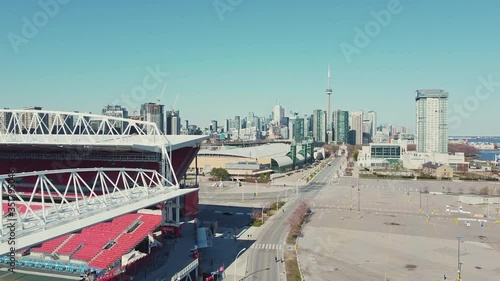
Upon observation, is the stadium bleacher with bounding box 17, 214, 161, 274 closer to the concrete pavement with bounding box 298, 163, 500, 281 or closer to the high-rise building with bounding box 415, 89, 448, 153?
the concrete pavement with bounding box 298, 163, 500, 281

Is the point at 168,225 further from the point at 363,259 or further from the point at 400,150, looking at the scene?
the point at 400,150

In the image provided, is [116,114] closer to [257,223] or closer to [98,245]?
[257,223]

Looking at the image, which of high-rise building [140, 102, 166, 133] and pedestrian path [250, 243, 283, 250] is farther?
high-rise building [140, 102, 166, 133]

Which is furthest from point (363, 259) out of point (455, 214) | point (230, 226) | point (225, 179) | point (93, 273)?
point (225, 179)

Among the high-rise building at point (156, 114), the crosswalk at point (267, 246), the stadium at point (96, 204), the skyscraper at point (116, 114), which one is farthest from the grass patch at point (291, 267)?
the high-rise building at point (156, 114)

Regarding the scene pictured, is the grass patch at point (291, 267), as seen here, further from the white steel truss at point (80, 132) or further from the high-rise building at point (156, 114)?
the high-rise building at point (156, 114)

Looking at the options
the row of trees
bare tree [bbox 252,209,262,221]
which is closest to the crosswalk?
the row of trees
